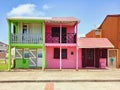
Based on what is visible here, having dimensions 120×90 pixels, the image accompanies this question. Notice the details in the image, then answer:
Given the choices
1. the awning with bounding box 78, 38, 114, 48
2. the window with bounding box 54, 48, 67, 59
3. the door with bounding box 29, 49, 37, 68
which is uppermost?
the awning with bounding box 78, 38, 114, 48

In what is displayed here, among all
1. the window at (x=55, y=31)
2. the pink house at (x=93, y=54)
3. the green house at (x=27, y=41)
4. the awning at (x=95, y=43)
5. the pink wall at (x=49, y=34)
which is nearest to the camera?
the green house at (x=27, y=41)

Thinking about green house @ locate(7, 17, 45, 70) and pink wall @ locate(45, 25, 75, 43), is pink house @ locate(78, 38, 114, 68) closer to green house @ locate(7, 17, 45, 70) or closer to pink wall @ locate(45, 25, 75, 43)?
pink wall @ locate(45, 25, 75, 43)

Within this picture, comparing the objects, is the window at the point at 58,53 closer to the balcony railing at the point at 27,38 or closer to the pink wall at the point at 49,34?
the pink wall at the point at 49,34

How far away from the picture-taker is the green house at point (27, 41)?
27844mm

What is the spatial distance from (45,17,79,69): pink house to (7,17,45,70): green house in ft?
3.19

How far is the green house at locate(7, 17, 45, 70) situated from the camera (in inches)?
1096

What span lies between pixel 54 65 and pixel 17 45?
4802 millimetres

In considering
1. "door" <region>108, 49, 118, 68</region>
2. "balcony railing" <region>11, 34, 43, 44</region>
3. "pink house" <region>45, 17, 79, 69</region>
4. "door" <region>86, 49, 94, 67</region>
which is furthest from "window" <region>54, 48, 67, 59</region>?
"door" <region>108, 49, 118, 68</region>

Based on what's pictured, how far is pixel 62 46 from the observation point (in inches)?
1156

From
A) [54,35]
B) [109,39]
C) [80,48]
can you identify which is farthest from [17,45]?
[109,39]

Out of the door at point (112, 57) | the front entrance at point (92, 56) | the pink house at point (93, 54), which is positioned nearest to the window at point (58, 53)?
the pink house at point (93, 54)

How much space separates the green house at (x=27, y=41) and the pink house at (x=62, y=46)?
97 cm

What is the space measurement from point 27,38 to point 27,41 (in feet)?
1.12

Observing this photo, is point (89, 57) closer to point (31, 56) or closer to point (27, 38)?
point (31, 56)
